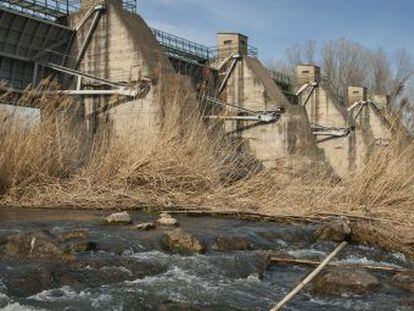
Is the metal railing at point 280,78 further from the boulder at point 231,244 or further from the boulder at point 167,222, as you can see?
the boulder at point 231,244

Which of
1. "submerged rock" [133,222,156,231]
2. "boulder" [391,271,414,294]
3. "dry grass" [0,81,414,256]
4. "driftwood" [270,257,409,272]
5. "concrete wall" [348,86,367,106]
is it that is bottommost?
"boulder" [391,271,414,294]

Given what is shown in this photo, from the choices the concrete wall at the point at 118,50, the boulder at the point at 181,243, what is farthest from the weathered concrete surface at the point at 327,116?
the boulder at the point at 181,243

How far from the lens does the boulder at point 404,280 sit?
634 centimetres

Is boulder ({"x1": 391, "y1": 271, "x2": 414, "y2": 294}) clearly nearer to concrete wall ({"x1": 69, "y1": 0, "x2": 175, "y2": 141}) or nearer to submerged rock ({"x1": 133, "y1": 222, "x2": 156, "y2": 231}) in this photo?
submerged rock ({"x1": 133, "y1": 222, "x2": 156, "y2": 231})

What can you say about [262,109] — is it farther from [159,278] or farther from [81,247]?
[159,278]

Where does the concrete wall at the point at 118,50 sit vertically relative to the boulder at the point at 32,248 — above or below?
above

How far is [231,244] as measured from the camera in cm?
827

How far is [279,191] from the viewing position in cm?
1106

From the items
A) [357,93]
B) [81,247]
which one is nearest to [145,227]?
[81,247]

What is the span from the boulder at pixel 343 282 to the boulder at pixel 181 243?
6.27 ft

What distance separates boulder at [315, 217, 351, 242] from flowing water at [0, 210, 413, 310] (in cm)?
23

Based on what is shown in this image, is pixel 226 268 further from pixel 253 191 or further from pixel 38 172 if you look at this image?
pixel 38 172

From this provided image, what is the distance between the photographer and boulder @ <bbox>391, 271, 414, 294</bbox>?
20.8 feet

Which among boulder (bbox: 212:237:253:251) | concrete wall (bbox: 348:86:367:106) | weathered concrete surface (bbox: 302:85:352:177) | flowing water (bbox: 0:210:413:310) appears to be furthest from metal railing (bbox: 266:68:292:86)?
boulder (bbox: 212:237:253:251)
